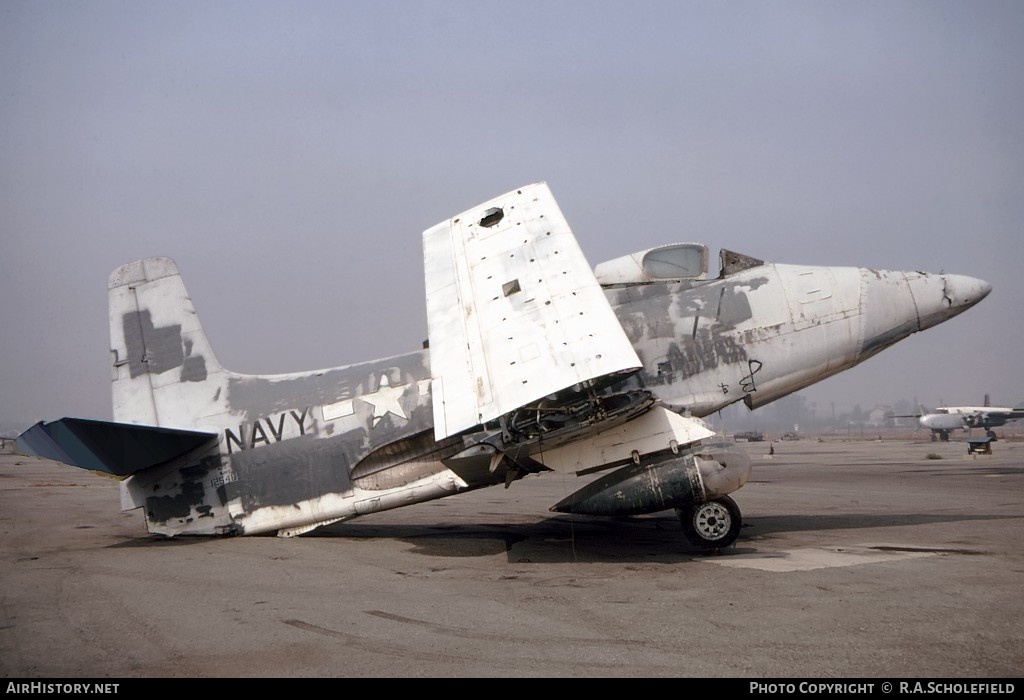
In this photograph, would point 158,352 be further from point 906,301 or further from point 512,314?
point 906,301

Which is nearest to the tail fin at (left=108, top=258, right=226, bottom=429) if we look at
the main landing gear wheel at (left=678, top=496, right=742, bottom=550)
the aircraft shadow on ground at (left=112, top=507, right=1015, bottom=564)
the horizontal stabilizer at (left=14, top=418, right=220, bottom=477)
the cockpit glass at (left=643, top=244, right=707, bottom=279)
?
the horizontal stabilizer at (left=14, top=418, right=220, bottom=477)

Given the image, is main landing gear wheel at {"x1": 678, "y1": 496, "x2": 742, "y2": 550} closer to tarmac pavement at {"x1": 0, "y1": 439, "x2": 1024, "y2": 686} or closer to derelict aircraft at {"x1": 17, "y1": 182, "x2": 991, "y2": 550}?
derelict aircraft at {"x1": 17, "y1": 182, "x2": 991, "y2": 550}

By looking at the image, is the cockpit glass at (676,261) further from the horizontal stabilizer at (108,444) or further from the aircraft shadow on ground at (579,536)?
the horizontal stabilizer at (108,444)

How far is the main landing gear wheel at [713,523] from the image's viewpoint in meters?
10.7

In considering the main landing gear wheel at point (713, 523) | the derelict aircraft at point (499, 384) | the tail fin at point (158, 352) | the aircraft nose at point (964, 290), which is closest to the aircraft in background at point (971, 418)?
the aircraft nose at point (964, 290)

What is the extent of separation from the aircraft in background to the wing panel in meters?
72.0

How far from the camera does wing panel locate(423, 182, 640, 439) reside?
9.73 m

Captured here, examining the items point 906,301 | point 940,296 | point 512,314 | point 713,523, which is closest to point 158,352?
point 512,314

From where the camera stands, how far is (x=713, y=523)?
10.7 metres

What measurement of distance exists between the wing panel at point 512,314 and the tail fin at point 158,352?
4.79 m

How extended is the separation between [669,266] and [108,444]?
9.60m

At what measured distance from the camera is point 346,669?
547 cm

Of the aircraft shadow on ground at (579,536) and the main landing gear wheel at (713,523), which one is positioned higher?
the main landing gear wheel at (713,523)
